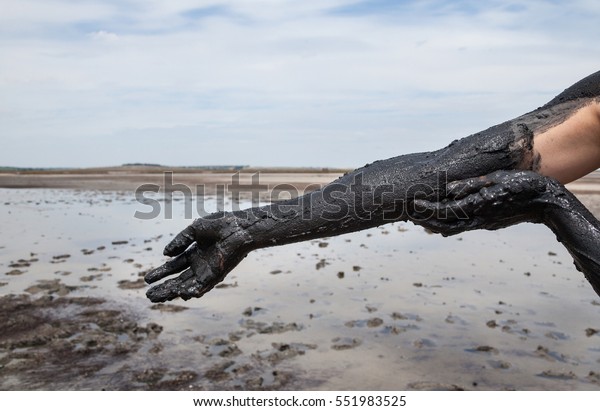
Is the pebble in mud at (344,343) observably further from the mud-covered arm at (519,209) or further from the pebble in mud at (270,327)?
the mud-covered arm at (519,209)

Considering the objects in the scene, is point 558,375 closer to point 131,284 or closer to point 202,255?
point 202,255

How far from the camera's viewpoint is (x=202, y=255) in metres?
2.34

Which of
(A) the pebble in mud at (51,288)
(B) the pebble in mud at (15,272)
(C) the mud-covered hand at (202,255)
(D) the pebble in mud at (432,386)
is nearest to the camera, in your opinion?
(C) the mud-covered hand at (202,255)

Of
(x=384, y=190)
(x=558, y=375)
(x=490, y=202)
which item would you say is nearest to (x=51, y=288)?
(x=558, y=375)

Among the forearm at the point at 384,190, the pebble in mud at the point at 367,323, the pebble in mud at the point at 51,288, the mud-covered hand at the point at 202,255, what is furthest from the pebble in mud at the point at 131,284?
the forearm at the point at 384,190

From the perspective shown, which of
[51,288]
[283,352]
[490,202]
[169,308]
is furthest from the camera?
[51,288]

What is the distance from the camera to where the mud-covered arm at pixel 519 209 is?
2.08 metres

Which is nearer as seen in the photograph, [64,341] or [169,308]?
[64,341]

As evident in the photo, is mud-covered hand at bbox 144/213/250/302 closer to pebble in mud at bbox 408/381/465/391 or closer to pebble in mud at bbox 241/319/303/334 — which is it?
pebble in mud at bbox 408/381/465/391

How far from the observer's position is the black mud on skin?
210 cm

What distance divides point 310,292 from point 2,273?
15.2 feet

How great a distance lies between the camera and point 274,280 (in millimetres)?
7996

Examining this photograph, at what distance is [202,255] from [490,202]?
1.12m

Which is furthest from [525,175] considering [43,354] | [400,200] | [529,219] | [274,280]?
[274,280]
